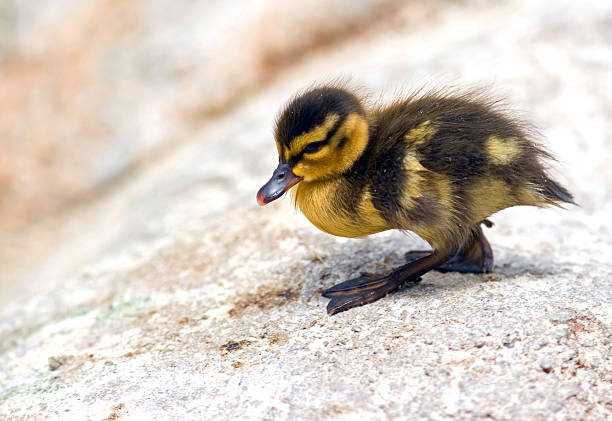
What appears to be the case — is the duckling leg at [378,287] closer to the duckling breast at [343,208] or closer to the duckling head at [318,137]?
the duckling breast at [343,208]

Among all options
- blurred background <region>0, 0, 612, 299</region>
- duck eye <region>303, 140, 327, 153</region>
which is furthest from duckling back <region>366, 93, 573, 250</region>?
blurred background <region>0, 0, 612, 299</region>

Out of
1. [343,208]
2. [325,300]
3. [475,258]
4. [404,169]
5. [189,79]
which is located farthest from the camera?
[189,79]

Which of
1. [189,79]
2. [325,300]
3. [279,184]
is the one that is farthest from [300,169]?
[189,79]

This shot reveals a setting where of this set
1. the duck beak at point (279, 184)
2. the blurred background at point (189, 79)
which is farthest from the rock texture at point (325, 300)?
the duck beak at point (279, 184)

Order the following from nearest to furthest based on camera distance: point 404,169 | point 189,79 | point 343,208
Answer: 1. point 404,169
2. point 343,208
3. point 189,79

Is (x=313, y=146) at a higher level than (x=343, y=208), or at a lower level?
higher

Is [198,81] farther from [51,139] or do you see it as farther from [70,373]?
[70,373]

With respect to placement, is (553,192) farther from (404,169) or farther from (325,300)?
(325,300)
